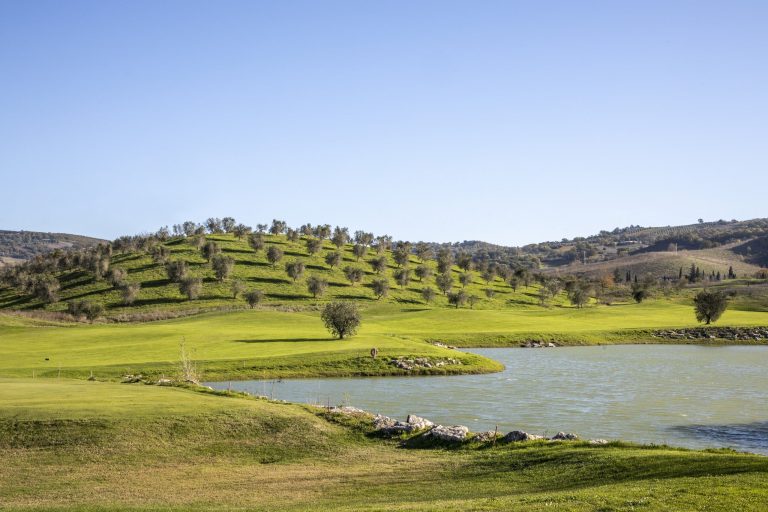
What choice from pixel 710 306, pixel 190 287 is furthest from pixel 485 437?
pixel 190 287

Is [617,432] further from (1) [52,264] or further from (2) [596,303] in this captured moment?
(1) [52,264]

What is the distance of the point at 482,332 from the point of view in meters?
114

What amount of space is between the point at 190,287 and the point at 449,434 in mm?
122527

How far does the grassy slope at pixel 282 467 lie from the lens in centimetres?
2448

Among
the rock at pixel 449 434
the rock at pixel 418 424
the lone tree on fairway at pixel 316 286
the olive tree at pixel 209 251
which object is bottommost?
the rock at pixel 418 424

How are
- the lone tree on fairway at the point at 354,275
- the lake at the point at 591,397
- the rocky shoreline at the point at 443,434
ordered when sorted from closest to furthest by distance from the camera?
the rocky shoreline at the point at 443,434
the lake at the point at 591,397
the lone tree on fairway at the point at 354,275

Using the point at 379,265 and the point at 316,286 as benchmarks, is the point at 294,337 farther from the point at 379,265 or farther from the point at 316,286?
the point at 379,265

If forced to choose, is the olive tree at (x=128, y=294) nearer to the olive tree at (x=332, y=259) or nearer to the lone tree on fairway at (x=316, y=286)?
the lone tree on fairway at (x=316, y=286)

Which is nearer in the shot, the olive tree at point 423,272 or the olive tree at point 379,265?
the olive tree at point 379,265

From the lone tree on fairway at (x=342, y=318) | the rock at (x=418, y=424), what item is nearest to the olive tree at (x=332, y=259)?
the lone tree on fairway at (x=342, y=318)

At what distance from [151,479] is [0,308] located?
5581 inches

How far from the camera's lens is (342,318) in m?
95.5

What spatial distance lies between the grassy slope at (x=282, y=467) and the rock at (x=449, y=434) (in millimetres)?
1370

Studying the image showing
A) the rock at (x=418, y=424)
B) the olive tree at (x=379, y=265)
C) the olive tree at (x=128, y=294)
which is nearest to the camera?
the rock at (x=418, y=424)
